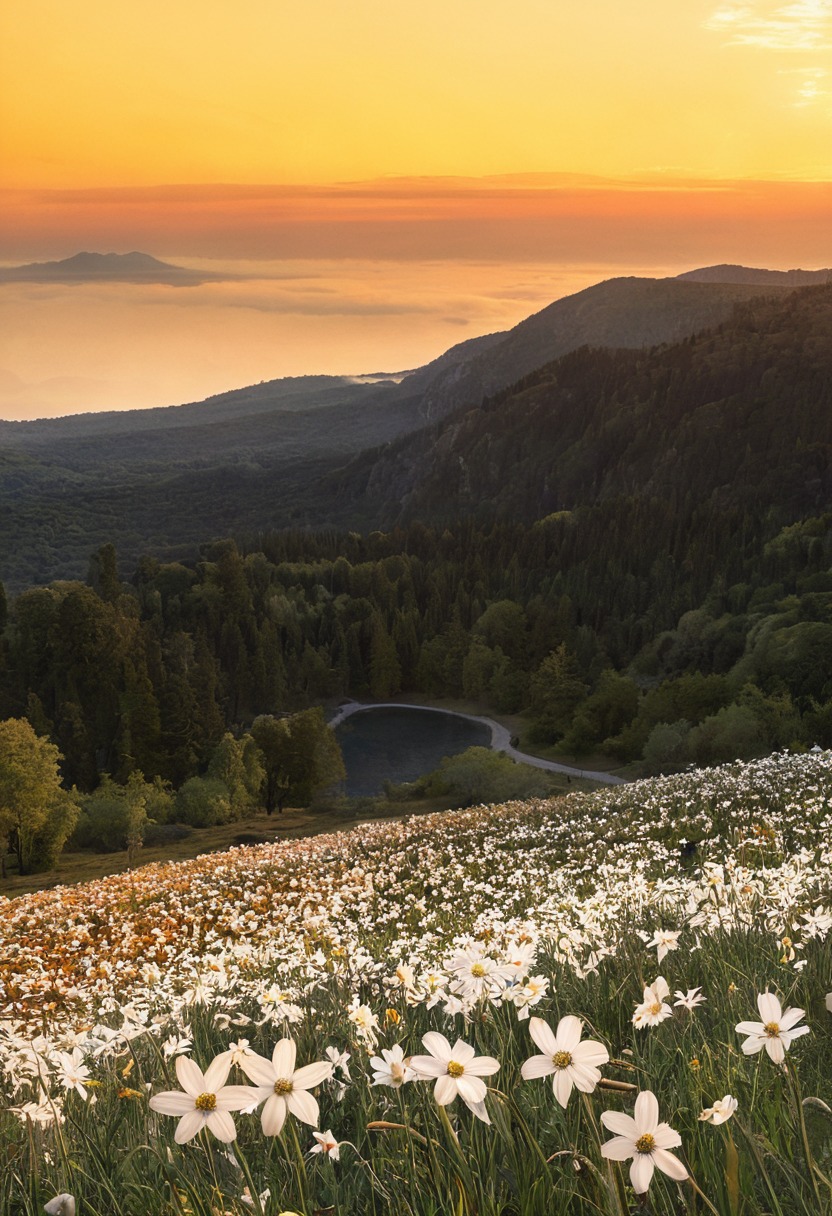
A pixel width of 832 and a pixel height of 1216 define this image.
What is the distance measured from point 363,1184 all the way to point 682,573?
199123 mm

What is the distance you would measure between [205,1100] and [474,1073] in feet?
2.49

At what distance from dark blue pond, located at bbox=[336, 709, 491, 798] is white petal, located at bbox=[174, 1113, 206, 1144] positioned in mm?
123208

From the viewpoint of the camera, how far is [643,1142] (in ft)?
8.27

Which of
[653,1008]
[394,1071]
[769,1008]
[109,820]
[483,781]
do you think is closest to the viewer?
[769,1008]

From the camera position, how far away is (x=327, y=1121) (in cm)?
489

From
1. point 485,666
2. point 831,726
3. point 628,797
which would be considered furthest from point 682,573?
point 628,797

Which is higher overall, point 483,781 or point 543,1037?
point 543,1037

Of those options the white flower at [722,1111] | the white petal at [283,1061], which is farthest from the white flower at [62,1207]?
the white flower at [722,1111]

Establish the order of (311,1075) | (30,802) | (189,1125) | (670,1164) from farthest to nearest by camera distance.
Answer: (30,802) → (311,1075) → (189,1125) → (670,1164)

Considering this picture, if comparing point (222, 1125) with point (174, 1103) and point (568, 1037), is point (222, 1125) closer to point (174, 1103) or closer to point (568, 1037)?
point (174, 1103)

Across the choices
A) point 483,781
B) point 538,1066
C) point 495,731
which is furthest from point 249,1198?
point 495,731

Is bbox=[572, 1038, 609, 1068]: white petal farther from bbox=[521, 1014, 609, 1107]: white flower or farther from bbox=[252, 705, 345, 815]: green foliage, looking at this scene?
bbox=[252, 705, 345, 815]: green foliage

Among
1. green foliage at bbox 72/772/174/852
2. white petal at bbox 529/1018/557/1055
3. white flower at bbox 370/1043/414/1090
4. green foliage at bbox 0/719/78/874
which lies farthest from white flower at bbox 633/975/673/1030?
green foliage at bbox 72/772/174/852

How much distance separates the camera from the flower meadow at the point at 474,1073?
2791 mm
